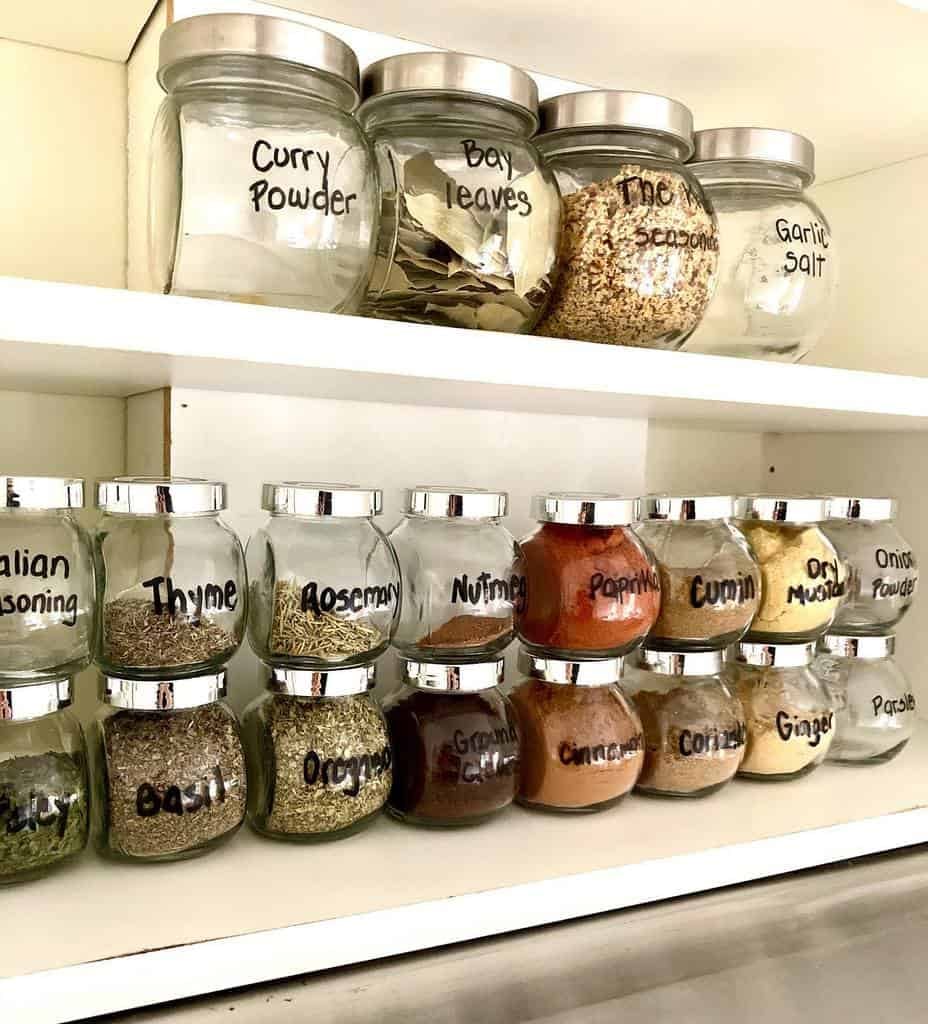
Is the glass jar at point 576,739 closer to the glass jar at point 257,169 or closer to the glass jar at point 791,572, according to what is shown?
the glass jar at point 791,572

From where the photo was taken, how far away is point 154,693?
614mm

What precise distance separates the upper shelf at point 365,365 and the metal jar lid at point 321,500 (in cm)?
8

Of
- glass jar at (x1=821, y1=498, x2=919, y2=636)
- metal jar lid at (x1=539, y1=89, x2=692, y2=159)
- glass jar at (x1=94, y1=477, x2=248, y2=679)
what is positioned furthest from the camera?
glass jar at (x1=821, y1=498, x2=919, y2=636)

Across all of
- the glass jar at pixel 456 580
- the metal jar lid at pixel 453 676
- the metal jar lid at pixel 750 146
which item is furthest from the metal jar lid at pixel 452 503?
the metal jar lid at pixel 750 146

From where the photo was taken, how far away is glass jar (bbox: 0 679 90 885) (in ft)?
1.91

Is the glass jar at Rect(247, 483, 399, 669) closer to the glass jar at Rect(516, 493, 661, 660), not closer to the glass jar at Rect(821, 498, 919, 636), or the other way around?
the glass jar at Rect(516, 493, 661, 660)

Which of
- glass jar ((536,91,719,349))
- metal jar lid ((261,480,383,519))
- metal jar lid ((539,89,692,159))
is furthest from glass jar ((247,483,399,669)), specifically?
metal jar lid ((539,89,692,159))

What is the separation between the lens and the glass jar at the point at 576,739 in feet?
Answer: 2.44

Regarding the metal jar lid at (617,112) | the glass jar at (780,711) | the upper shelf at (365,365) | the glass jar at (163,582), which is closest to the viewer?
the upper shelf at (365,365)

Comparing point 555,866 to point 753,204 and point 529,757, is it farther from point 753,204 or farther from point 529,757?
point 753,204

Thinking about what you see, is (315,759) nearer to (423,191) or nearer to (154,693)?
(154,693)

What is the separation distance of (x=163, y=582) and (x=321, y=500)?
118mm

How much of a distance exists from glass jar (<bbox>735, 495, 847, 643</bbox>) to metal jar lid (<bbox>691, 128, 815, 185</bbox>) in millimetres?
300

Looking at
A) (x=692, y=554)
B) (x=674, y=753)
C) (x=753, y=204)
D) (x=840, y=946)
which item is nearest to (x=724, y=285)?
(x=753, y=204)
